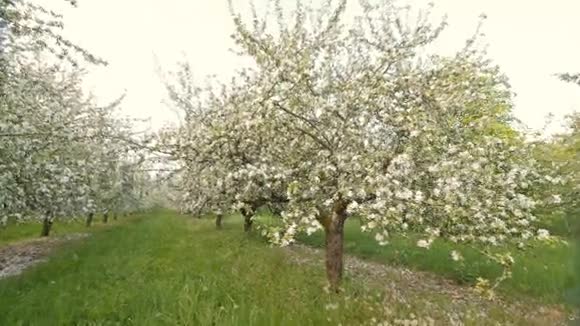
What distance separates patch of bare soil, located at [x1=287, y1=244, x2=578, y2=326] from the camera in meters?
9.54

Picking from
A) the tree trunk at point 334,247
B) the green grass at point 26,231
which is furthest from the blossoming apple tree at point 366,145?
the green grass at point 26,231

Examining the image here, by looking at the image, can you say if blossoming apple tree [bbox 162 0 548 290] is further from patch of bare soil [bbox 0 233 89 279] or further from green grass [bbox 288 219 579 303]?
patch of bare soil [bbox 0 233 89 279]

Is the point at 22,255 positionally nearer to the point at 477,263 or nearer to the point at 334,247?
the point at 334,247

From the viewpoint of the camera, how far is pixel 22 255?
885 inches

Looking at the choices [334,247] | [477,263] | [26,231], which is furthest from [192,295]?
[26,231]

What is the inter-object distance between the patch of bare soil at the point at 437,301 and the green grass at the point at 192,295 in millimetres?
91

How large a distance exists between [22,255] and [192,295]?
16.3 meters

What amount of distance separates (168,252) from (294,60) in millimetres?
11201

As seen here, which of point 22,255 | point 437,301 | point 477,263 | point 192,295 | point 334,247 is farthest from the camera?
point 22,255

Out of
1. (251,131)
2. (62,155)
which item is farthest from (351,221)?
(251,131)

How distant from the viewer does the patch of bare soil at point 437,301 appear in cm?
954

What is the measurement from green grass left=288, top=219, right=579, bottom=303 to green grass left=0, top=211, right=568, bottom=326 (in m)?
2.86

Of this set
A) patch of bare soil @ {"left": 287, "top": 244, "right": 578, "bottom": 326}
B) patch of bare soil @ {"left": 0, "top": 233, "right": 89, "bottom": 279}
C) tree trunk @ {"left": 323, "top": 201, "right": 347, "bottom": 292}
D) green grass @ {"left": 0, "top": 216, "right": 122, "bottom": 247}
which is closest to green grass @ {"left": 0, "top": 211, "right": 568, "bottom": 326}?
patch of bare soil @ {"left": 287, "top": 244, "right": 578, "bottom": 326}

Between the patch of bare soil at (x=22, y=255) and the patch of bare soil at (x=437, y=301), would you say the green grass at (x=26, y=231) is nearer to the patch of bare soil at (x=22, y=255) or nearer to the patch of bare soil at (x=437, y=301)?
the patch of bare soil at (x=22, y=255)
